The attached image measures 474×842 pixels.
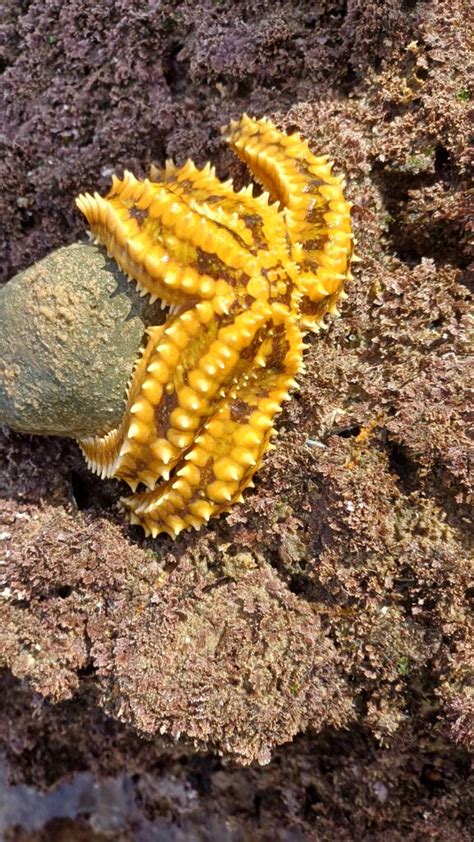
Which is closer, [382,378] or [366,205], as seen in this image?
[382,378]

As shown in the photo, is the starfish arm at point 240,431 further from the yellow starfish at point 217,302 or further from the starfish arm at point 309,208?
the starfish arm at point 309,208

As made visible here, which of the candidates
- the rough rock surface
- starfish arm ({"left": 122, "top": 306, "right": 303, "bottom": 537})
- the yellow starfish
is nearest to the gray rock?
the yellow starfish

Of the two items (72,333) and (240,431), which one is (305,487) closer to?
(240,431)

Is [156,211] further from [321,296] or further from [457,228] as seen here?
[457,228]

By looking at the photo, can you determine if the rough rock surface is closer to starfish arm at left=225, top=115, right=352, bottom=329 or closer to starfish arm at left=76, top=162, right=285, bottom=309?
starfish arm at left=225, top=115, right=352, bottom=329

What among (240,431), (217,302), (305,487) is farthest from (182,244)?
(305,487)

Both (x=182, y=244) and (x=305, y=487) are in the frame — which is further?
(x=305, y=487)

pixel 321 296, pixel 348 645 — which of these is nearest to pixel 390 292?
pixel 321 296
